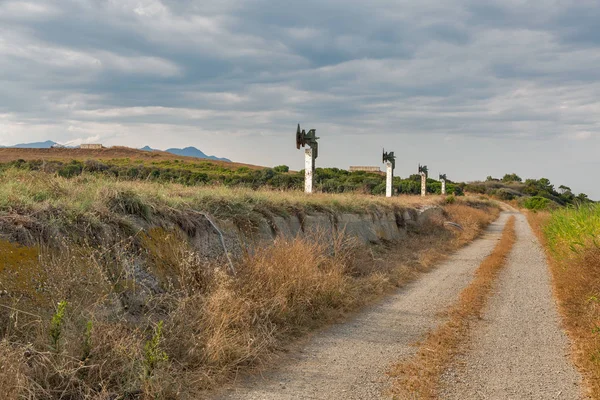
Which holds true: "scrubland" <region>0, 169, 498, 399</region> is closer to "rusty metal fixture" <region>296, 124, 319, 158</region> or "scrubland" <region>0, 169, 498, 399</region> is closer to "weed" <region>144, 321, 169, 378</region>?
"weed" <region>144, 321, 169, 378</region>

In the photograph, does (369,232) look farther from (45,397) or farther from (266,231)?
(45,397)

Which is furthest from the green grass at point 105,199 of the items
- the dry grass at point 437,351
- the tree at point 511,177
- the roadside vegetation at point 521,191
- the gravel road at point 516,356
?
the tree at point 511,177

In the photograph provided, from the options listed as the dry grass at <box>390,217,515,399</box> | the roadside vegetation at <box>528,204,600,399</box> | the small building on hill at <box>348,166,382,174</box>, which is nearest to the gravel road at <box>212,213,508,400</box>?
the dry grass at <box>390,217,515,399</box>

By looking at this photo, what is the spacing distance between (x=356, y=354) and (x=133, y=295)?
276 centimetres

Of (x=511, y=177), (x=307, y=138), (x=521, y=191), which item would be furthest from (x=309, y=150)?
(x=511, y=177)

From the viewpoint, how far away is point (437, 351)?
234 inches

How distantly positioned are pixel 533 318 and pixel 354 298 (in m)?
2.83

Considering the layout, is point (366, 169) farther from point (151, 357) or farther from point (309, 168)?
point (151, 357)

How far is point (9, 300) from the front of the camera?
15.5 feet

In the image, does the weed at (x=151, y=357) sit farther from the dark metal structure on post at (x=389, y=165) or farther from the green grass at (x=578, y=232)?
the dark metal structure on post at (x=389, y=165)

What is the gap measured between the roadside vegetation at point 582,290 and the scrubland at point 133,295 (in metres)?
3.20

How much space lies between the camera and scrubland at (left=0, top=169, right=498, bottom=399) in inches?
169

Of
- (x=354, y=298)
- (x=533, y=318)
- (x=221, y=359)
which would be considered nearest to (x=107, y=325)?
(x=221, y=359)

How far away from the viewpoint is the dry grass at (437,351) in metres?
4.83
